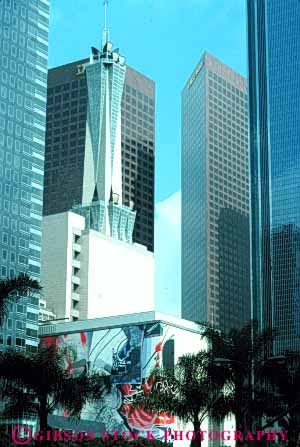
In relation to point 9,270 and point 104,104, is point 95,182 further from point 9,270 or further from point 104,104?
point 9,270

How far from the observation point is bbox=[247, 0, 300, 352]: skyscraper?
17138cm

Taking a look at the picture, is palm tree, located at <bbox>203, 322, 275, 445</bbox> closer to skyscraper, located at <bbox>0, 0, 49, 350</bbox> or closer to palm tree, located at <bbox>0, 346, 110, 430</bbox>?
palm tree, located at <bbox>0, 346, 110, 430</bbox>

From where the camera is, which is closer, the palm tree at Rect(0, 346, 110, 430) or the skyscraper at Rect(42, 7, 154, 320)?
the palm tree at Rect(0, 346, 110, 430)

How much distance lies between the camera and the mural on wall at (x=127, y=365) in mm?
123000

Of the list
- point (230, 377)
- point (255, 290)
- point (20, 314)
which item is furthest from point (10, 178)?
point (230, 377)

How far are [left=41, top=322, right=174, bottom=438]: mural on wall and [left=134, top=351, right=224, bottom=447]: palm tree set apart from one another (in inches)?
2202

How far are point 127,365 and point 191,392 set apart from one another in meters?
65.7

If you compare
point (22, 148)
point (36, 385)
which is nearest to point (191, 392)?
point (36, 385)

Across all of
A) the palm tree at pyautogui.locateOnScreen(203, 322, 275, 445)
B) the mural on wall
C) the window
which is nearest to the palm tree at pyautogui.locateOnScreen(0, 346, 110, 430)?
the palm tree at pyautogui.locateOnScreen(203, 322, 275, 445)

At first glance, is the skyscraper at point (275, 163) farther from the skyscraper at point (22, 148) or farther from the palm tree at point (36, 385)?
the palm tree at point (36, 385)

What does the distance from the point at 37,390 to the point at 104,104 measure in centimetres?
14791

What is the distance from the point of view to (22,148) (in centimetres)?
13175

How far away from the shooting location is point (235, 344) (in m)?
60.6

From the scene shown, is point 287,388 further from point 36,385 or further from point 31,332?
point 31,332
